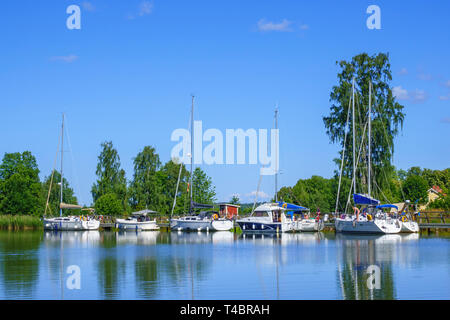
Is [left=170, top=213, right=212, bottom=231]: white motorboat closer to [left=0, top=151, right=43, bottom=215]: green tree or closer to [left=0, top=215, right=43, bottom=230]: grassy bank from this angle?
[left=0, top=215, right=43, bottom=230]: grassy bank

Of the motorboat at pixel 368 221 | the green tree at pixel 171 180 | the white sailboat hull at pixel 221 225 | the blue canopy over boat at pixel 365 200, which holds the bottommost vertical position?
the white sailboat hull at pixel 221 225

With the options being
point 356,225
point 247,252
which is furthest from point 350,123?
point 247,252

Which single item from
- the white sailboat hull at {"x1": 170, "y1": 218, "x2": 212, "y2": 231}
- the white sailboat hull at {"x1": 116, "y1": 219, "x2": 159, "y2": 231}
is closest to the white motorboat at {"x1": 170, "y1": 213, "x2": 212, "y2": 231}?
the white sailboat hull at {"x1": 170, "y1": 218, "x2": 212, "y2": 231}

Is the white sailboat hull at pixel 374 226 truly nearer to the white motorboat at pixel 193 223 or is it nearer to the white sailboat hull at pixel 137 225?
the white motorboat at pixel 193 223

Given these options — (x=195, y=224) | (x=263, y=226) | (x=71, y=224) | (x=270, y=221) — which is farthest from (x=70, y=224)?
(x=270, y=221)

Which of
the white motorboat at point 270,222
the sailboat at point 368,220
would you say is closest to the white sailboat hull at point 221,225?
the white motorboat at point 270,222

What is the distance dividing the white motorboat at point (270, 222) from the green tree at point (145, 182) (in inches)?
1387

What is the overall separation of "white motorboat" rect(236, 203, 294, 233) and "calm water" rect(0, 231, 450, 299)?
20.1 meters

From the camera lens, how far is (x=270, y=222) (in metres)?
63.1

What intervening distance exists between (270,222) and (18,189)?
160ft

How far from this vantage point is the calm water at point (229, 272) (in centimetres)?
2200

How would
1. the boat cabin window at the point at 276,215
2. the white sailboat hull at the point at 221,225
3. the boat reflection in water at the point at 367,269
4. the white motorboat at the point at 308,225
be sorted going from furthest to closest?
the white sailboat hull at the point at 221,225, the white motorboat at the point at 308,225, the boat cabin window at the point at 276,215, the boat reflection in water at the point at 367,269
